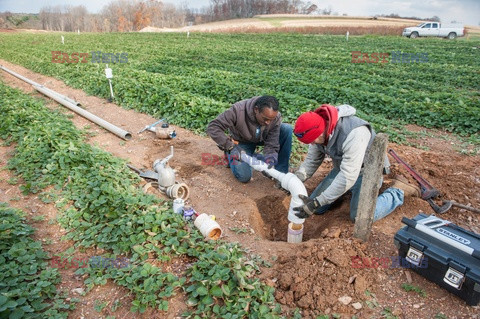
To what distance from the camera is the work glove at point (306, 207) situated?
322 centimetres

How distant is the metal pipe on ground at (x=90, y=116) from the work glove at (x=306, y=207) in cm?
419

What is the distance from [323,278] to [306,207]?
27.9 inches

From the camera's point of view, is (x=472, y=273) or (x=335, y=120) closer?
(x=472, y=273)

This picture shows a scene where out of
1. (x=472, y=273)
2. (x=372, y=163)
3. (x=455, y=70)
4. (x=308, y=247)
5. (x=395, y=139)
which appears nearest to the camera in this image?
(x=472, y=273)

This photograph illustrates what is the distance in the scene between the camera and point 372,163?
9.35 ft

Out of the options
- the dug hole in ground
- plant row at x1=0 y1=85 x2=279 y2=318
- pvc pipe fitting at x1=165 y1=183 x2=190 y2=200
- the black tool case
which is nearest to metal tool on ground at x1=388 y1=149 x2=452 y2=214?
the dug hole in ground

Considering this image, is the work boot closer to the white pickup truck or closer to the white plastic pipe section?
the white plastic pipe section

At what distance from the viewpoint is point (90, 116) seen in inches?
284

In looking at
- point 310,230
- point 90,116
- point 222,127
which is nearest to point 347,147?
point 310,230

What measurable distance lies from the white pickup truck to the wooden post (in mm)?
31153

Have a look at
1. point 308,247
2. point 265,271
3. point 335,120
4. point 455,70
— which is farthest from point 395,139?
point 455,70

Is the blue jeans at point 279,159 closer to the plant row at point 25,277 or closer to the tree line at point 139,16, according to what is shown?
the plant row at point 25,277

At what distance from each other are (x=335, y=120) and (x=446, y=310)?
1.84 m

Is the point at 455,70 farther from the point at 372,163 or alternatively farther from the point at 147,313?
the point at 147,313
